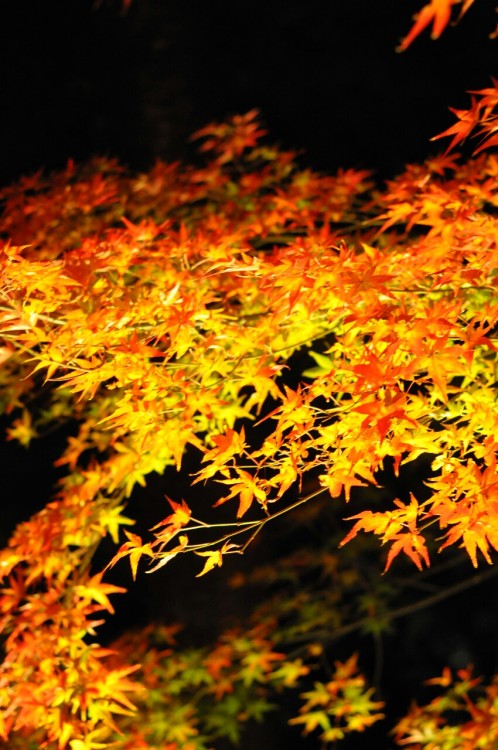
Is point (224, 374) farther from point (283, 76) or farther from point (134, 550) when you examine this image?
point (283, 76)

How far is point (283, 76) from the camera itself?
20.9 feet

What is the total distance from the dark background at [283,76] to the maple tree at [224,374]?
2583 mm

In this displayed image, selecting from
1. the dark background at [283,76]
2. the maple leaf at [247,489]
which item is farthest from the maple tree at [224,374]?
the dark background at [283,76]

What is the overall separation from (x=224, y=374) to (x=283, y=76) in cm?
487

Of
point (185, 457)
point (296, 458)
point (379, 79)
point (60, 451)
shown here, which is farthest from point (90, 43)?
point (296, 458)

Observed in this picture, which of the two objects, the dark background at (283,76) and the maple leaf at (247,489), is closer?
the maple leaf at (247,489)

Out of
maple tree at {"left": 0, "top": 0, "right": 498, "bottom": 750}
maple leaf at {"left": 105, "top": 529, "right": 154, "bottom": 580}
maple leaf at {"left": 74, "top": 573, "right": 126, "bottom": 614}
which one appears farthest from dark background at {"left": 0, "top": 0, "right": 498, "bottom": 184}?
maple leaf at {"left": 105, "top": 529, "right": 154, "bottom": 580}

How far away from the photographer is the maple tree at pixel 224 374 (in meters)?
1.72

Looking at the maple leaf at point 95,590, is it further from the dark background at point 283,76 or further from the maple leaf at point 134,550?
the dark background at point 283,76

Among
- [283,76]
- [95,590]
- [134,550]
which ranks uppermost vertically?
[283,76]

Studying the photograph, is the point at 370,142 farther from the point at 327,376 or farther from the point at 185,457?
the point at 327,376

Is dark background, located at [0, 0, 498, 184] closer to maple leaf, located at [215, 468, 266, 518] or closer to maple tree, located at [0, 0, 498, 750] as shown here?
maple tree, located at [0, 0, 498, 750]

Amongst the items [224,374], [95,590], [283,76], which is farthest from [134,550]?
[283,76]

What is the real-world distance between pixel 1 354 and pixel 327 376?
0.73m
